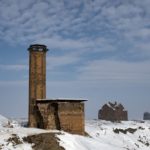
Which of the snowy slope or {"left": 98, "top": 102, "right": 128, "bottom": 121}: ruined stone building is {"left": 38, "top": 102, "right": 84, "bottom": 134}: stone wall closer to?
the snowy slope

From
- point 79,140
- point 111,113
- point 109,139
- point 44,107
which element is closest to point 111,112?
point 111,113

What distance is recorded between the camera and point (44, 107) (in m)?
31.9

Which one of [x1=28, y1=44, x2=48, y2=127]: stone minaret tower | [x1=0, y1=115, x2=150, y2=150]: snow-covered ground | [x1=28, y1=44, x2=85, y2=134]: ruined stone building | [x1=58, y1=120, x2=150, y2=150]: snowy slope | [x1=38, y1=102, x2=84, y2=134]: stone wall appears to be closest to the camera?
[x1=0, y1=115, x2=150, y2=150]: snow-covered ground

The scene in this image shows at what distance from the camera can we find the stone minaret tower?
3562 cm

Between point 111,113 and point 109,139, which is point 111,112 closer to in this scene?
point 111,113

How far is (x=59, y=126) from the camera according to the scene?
30.3m

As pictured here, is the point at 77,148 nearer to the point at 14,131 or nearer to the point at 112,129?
the point at 14,131

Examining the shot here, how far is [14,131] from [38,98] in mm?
9927

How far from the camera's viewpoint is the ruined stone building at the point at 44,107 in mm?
30344

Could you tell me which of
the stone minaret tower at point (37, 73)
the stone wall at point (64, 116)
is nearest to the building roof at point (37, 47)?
the stone minaret tower at point (37, 73)

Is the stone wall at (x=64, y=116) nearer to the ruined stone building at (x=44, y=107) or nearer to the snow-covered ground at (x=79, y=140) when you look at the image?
the ruined stone building at (x=44, y=107)

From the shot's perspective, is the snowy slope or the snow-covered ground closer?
the snow-covered ground

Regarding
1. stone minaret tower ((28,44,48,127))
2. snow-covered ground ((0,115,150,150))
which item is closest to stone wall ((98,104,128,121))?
snow-covered ground ((0,115,150,150))

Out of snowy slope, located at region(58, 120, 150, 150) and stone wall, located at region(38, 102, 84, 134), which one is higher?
stone wall, located at region(38, 102, 84, 134)
